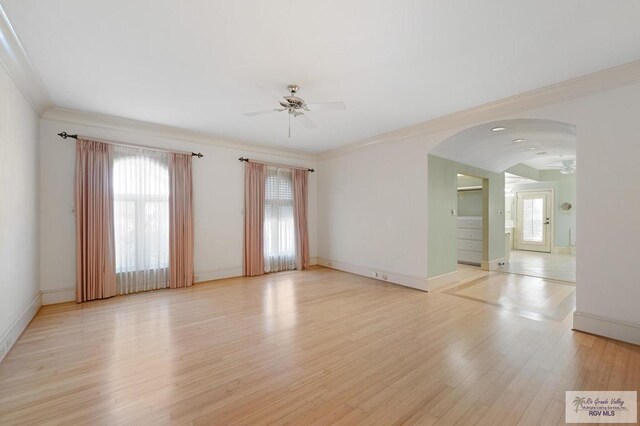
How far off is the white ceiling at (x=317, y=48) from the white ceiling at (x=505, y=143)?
62 centimetres

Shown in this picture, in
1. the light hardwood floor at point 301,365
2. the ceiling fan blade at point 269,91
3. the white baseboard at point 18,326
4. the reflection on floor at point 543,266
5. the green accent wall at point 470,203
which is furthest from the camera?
the green accent wall at point 470,203

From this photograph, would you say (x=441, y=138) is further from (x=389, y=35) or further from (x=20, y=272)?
(x=20, y=272)

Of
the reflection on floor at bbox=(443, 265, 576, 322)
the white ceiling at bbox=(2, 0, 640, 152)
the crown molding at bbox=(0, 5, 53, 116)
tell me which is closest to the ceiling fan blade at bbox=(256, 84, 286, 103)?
the white ceiling at bbox=(2, 0, 640, 152)

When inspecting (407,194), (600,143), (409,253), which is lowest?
(409,253)

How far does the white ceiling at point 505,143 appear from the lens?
369cm

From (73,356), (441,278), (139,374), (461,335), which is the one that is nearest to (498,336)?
(461,335)

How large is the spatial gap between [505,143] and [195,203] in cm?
562

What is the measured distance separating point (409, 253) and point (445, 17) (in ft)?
11.6

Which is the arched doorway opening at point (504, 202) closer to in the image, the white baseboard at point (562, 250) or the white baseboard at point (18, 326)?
the white baseboard at point (562, 250)

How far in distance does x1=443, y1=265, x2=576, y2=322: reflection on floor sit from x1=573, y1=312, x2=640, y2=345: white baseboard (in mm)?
355

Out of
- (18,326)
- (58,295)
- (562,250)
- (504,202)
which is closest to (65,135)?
(58,295)

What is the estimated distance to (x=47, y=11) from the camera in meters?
1.95

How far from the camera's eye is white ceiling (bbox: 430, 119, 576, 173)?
12.1ft

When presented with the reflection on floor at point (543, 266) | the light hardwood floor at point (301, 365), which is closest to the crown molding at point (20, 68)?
the light hardwood floor at point (301, 365)
